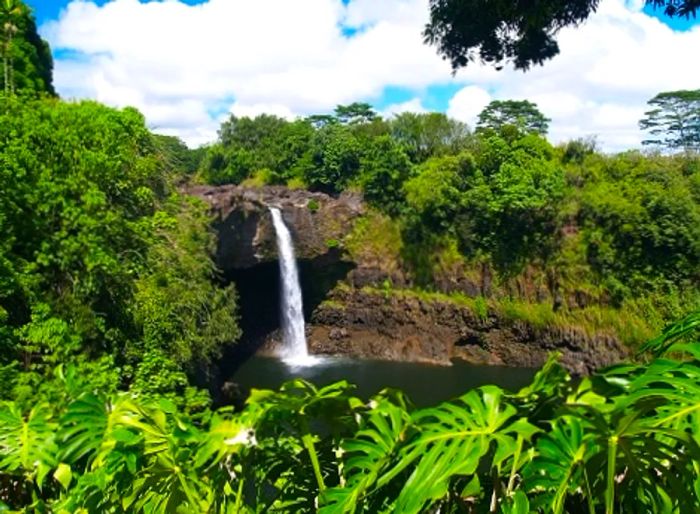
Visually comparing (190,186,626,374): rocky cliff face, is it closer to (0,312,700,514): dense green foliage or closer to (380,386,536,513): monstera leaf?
(0,312,700,514): dense green foliage

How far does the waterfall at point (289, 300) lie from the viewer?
20.4m

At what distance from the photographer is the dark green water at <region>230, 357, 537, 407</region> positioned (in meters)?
16.8

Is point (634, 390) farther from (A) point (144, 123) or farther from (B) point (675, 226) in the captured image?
(B) point (675, 226)

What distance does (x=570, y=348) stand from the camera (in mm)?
18938

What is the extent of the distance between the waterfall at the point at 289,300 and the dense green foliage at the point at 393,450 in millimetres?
18872

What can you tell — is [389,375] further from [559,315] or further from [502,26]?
[502,26]

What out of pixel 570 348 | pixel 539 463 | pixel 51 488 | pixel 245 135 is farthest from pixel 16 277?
pixel 245 135

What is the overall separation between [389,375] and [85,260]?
11.8 metres

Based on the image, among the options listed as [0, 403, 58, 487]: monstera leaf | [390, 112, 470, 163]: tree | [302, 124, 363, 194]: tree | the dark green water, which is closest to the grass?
the dark green water

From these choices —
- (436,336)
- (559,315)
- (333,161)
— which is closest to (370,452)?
(436,336)

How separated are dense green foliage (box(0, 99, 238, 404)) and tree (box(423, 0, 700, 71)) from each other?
4.44 m

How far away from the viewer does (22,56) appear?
16188 mm

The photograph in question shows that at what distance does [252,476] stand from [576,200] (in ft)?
65.6

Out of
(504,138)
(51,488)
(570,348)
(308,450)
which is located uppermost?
(504,138)
